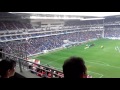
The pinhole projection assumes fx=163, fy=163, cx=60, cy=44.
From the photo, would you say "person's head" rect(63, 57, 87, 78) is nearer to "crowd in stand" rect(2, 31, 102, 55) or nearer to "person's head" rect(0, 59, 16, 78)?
"person's head" rect(0, 59, 16, 78)

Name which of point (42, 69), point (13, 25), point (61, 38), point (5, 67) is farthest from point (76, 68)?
point (61, 38)

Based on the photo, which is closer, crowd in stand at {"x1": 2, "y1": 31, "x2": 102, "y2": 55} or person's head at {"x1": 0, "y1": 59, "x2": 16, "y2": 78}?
person's head at {"x1": 0, "y1": 59, "x2": 16, "y2": 78}

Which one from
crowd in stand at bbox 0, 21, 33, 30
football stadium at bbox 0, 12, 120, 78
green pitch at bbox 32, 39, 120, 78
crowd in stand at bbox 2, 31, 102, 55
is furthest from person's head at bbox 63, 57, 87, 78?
crowd in stand at bbox 0, 21, 33, 30

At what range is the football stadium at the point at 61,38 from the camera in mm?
10363

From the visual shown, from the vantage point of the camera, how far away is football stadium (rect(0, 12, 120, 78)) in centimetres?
1036

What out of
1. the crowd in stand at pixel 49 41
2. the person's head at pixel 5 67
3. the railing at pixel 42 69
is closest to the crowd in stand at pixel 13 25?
the crowd in stand at pixel 49 41

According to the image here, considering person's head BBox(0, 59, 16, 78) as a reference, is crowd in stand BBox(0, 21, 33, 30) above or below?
below

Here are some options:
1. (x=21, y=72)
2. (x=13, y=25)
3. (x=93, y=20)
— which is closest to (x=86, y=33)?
(x=93, y=20)

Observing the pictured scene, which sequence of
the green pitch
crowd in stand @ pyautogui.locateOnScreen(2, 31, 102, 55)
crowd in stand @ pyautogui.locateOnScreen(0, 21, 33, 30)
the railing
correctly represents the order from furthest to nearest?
crowd in stand @ pyautogui.locateOnScreen(0, 21, 33, 30) < crowd in stand @ pyautogui.locateOnScreen(2, 31, 102, 55) < the green pitch < the railing

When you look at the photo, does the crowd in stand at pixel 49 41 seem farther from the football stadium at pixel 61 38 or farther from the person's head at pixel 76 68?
the person's head at pixel 76 68
